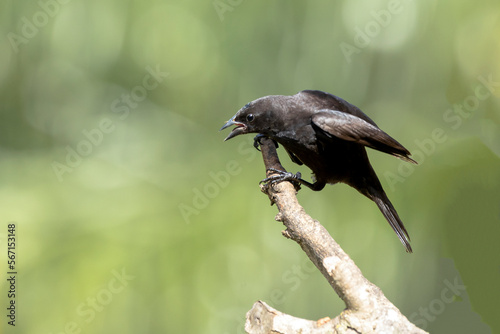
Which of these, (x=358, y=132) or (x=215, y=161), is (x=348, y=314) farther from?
(x=215, y=161)

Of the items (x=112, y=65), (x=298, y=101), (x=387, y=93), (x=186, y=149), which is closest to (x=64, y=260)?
(x=186, y=149)

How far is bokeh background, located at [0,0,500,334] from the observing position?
374cm

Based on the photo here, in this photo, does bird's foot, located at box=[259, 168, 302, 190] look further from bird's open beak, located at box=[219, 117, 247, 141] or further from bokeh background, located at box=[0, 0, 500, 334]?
bokeh background, located at box=[0, 0, 500, 334]

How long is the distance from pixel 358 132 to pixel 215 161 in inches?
67.6

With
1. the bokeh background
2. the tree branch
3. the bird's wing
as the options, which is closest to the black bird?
the bird's wing

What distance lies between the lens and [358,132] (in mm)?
2518

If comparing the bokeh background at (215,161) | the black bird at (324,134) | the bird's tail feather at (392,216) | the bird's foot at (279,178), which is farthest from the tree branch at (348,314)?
the bokeh background at (215,161)

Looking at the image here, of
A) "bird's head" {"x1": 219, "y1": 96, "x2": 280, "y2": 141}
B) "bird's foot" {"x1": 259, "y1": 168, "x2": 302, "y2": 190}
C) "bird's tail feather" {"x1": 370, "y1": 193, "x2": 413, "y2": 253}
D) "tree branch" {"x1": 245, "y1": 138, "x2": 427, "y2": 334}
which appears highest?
"bird's head" {"x1": 219, "y1": 96, "x2": 280, "y2": 141}

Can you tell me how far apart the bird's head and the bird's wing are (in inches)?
8.0

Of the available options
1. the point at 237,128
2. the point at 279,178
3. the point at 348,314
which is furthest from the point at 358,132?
the point at 348,314

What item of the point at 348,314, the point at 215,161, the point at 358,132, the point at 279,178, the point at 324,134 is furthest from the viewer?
the point at 215,161

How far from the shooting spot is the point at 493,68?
3.87m

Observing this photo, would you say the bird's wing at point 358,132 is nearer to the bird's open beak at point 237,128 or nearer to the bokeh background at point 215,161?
the bird's open beak at point 237,128

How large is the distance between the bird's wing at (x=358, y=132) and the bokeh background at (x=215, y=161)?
1.39 metres
